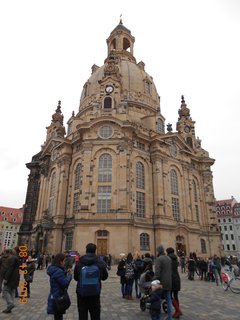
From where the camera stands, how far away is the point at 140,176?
123ft

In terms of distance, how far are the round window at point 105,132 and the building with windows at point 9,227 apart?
5900 centimetres

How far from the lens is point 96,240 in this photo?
30.9 metres

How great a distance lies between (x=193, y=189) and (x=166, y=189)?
922cm

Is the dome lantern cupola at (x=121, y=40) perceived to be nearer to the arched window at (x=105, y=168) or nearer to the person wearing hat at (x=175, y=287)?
the arched window at (x=105, y=168)

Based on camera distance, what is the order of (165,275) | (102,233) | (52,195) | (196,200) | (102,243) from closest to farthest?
(165,275) → (102,243) → (102,233) → (52,195) → (196,200)

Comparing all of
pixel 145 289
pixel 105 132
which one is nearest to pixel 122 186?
pixel 105 132

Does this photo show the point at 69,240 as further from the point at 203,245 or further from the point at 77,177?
the point at 203,245

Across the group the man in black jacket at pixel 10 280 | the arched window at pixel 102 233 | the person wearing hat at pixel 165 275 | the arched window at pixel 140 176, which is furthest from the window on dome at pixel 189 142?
the man in black jacket at pixel 10 280

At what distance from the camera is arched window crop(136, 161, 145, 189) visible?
120ft

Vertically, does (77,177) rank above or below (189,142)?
below

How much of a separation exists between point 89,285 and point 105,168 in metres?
29.8

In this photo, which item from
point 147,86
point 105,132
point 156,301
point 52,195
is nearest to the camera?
point 156,301

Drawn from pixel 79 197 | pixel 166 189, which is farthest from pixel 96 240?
pixel 166 189

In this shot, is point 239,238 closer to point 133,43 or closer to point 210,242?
point 210,242
